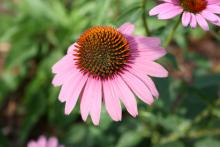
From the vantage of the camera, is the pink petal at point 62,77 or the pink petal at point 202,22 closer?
the pink petal at point 202,22

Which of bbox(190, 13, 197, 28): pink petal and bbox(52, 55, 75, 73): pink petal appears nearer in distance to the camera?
bbox(190, 13, 197, 28): pink petal

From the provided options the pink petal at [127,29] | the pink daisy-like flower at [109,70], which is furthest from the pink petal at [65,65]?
the pink petal at [127,29]

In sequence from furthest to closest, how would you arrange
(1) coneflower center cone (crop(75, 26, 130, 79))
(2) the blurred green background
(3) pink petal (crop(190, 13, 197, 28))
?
1. (2) the blurred green background
2. (1) coneflower center cone (crop(75, 26, 130, 79))
3. (3) pink petal (crop(190, 13, 197, 28))

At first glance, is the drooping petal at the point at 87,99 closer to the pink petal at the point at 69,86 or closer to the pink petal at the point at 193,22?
the pink petal at the point at 69,86

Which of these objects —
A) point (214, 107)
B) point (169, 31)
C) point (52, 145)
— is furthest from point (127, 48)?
point (214, 107)

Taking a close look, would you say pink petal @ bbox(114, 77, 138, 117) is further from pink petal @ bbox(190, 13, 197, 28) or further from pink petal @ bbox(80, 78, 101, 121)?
pink petal @ bbox(190, 13, 197, 28)

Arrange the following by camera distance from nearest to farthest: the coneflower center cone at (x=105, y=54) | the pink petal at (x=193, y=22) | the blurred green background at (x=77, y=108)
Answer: the pink petal at (x=193, y=22)
the coneflower center cone at (x=105, y=54)
the blurred green background at (x=77, y=108)

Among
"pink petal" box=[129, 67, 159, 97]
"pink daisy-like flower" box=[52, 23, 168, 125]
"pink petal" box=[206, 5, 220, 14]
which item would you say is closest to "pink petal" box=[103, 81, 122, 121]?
"pink daisy-like flower" box=[52, 23, 168, 125]

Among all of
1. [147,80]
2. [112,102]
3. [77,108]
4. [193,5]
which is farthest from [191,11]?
[77,108]
